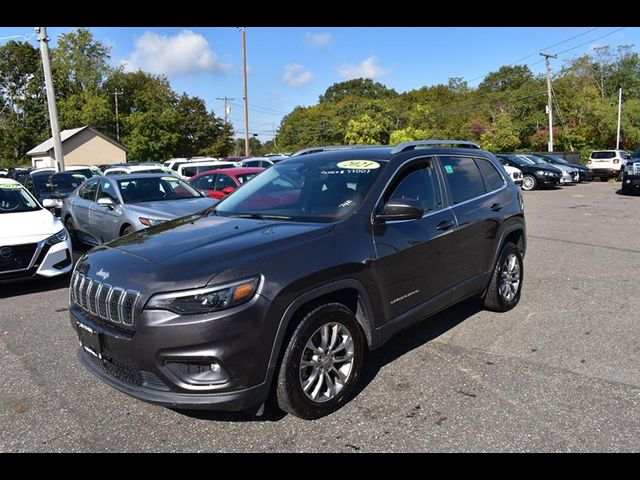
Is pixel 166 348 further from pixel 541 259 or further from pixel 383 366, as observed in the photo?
pixel 541 259

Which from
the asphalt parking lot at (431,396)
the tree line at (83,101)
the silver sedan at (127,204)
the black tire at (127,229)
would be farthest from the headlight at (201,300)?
the tree line at (83,101)

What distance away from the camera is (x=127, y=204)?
8258 millimetres

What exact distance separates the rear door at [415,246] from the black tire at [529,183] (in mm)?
20369

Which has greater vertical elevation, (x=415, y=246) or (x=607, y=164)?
(x=607, y=164)

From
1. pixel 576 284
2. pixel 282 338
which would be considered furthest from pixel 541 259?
pixel 282 338

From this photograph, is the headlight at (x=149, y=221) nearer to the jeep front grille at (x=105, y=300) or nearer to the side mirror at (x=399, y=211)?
the jeep front grille at (x=105, y=300)

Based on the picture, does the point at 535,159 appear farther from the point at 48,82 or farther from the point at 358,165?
the point at 358,165

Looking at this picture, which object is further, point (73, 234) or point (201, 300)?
point (73, 234)

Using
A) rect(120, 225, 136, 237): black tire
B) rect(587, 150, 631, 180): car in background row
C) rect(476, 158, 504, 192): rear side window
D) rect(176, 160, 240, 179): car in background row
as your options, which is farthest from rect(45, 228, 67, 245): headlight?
rect(587, 150, 631, 180): car in background row

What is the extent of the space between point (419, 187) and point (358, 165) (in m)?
0.55

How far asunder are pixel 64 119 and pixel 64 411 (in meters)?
67.4

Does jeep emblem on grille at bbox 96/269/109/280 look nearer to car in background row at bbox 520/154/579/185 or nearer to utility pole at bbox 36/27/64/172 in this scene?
utility pole at bbox 36/27/64/172

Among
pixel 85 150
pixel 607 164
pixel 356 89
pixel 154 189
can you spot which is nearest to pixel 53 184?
pixel 154 189

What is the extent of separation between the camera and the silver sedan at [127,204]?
7.86m
